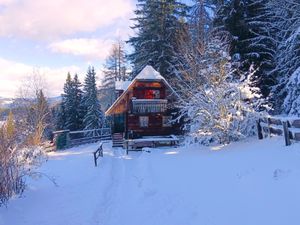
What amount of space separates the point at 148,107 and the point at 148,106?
0.32ft

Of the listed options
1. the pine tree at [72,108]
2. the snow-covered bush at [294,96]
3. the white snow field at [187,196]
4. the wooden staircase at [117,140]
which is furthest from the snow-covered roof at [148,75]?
the white snow field at [187,196]

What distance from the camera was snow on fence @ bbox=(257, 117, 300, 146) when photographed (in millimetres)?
10983

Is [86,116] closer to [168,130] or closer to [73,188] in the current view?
[168,130]

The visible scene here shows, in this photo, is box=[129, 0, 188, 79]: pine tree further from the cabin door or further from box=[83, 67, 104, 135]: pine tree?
box=[83, 67, 104, 135]: pine tree

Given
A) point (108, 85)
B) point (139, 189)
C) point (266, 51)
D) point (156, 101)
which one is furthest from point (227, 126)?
point (108, 85)

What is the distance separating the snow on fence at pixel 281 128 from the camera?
11.0 metres

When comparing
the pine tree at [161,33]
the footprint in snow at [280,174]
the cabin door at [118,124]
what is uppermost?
the pine tree at [161,33]

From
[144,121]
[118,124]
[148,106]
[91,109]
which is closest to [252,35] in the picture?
[148,106]

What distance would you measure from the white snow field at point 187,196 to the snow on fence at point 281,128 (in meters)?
0.34

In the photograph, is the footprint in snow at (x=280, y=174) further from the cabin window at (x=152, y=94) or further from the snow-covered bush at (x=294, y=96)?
the cabin window at (x=152, y=94)

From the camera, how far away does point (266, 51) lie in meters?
25.9

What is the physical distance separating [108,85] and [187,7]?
75.6 ft

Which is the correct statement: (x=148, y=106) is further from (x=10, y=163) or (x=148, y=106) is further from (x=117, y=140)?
(x=10, y=163)

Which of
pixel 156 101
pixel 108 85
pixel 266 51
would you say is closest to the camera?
pixel 266 51
